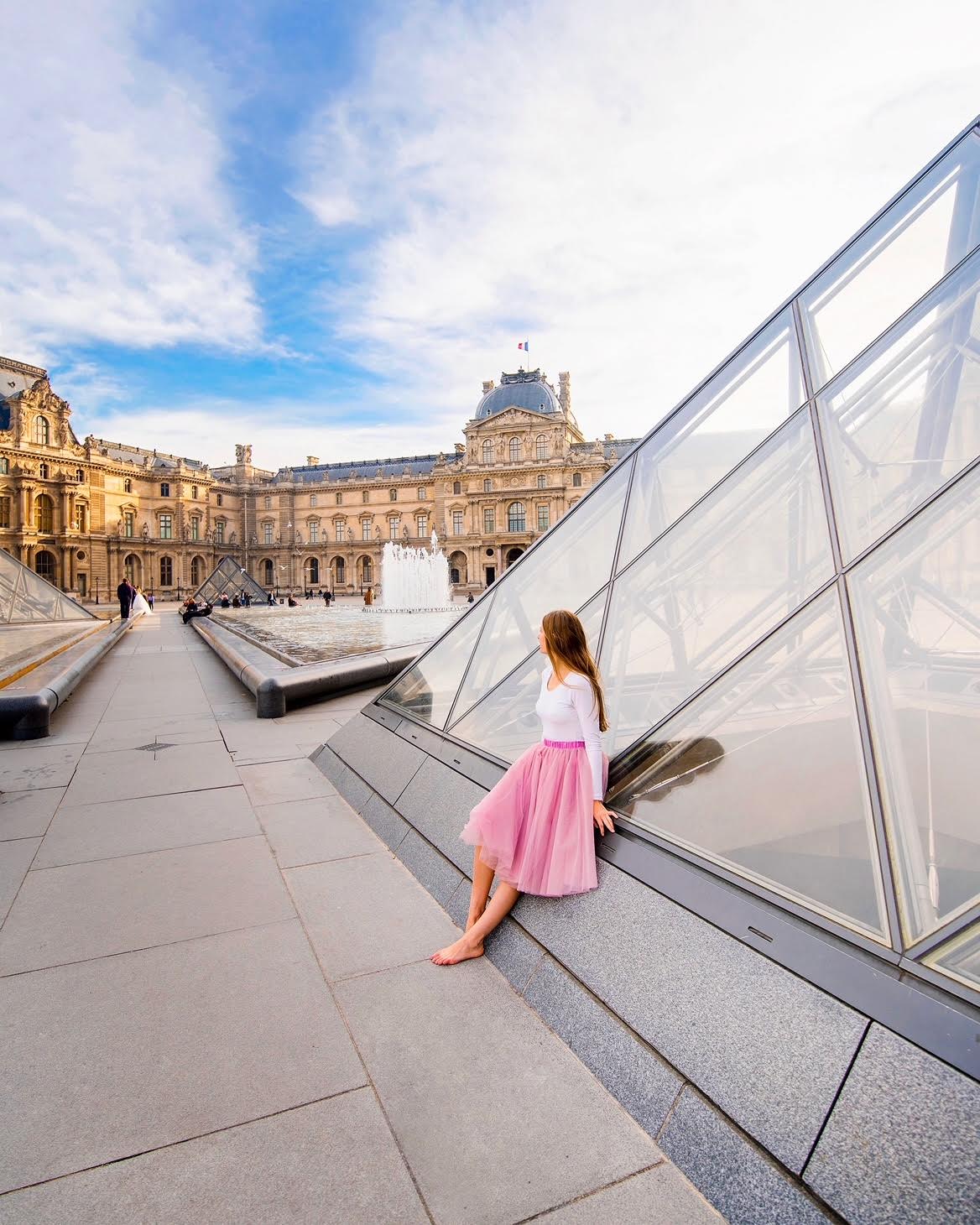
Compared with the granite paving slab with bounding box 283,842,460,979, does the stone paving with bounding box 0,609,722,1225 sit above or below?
above

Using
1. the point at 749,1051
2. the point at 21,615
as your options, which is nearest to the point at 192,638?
the point at 21,615

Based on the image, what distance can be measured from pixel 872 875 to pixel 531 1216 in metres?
1.18

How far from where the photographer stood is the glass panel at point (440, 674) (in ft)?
16.4

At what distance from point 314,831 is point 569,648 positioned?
8.01 ft

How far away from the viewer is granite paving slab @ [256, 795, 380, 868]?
13.1 ft

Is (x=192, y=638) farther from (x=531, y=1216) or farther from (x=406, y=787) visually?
(x=531, y=1216)

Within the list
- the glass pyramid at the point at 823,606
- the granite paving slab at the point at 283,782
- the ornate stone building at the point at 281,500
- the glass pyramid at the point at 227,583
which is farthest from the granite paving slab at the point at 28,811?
the ornate stone building at the point at 281,500

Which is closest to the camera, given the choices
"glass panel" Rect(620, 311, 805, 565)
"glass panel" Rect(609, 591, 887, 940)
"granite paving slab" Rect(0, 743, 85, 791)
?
"glass panel" Rect(609, 591, 887, 940)

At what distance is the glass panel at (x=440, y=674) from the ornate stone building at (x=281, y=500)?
178 feet

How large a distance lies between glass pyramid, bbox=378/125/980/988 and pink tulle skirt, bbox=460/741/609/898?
25 centimetres

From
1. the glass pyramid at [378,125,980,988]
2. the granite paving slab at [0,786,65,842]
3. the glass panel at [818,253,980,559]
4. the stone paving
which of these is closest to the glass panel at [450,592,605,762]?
the glass pyramid at [378,125,980,988]

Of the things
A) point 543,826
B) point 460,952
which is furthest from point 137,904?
point 543,826

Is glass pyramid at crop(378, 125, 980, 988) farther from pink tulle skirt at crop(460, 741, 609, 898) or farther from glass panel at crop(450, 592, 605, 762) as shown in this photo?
pink tulle skirt at crop(460, 741, 609, 898)

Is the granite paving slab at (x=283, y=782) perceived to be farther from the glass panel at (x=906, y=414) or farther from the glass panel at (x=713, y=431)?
the glass panel at (x=906, y=414)
